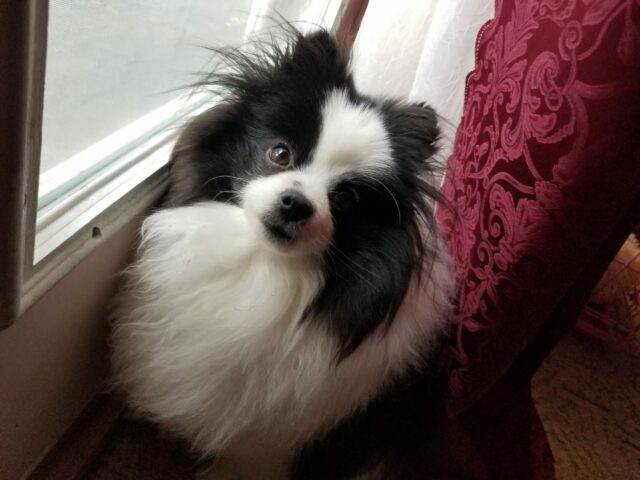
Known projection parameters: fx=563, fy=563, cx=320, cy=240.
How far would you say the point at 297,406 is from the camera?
103 cm

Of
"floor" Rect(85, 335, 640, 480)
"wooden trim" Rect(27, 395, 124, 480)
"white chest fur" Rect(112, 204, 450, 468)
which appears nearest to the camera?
"white chest fur" Rect(112, 204, 450, 468)

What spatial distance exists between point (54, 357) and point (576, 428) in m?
1.58

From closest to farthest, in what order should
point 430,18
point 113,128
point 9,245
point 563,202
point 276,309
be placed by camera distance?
point 9,245
point 563,202
point 276,309
point 113,128
point 430,18

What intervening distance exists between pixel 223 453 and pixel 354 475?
0.28 m

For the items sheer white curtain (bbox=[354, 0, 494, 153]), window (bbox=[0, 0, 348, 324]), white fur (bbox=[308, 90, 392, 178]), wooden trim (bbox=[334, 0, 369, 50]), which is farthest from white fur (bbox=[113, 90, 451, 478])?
wooden trim (bbox=[334, 0, 369, 50])

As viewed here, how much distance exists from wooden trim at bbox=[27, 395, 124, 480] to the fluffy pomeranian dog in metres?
0.23

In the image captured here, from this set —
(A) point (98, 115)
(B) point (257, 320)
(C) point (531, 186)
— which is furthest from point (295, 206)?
(A) point (98, 115)

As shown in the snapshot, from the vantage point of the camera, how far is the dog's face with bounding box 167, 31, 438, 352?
928mm

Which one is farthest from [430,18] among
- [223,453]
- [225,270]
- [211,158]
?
[223,453]

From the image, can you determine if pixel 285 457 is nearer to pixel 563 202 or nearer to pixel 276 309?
pixel 276 309

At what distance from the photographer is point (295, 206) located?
878 mm

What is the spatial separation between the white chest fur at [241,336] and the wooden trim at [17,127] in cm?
30

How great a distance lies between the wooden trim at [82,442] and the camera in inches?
45.5

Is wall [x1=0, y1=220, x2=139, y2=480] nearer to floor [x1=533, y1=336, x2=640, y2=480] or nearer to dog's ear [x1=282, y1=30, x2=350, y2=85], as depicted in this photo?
→ dog's ear [x1=282, y1=30, x2=350, y2=85]
